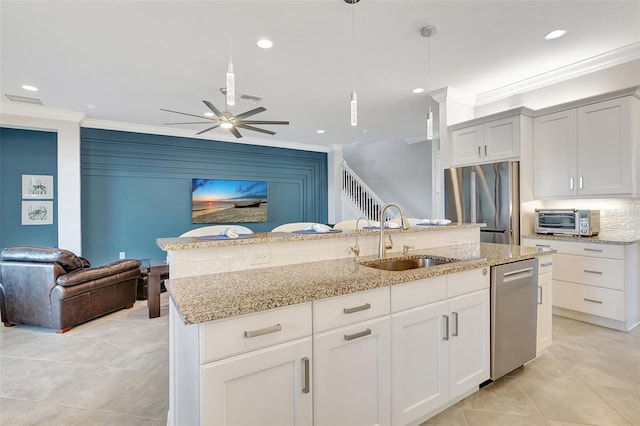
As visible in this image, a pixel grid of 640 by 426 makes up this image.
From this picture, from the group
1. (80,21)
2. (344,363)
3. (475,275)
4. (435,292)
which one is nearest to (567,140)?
(475,275)

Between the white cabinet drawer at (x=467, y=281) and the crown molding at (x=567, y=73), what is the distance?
2.99 metres

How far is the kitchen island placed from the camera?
1.12 metres

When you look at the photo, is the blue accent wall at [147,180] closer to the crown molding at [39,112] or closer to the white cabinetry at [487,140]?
the crown molding at [39,112]

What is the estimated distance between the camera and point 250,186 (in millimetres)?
6848

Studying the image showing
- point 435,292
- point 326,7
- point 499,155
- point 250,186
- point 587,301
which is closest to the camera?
point 435,292

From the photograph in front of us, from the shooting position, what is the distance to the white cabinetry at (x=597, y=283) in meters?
3.02

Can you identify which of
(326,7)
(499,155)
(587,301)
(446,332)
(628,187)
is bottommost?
(587,301)

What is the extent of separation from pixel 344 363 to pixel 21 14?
346 centimetres

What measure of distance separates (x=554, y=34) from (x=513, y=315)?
2540mm

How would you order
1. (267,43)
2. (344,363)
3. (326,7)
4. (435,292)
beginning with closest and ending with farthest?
(344,363)
(435,292)
(326,7)
(267,43)

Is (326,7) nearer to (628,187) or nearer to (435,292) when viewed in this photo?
(435,292)

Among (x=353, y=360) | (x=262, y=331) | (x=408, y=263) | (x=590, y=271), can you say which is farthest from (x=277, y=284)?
(x=590, y=271)

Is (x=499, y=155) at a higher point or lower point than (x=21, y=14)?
lower

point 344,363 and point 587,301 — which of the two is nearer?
point 344,363
